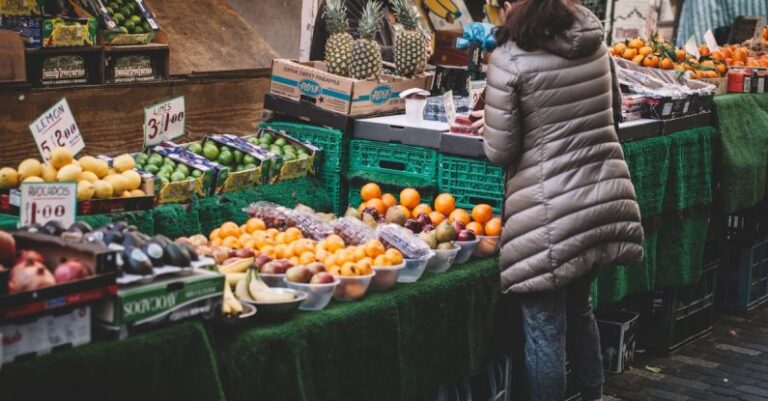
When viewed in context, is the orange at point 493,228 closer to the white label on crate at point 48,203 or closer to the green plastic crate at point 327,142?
the green plastic crate at point 327,142

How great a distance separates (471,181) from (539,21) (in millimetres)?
1183

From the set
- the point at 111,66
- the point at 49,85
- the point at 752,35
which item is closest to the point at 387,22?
the point at 111,66

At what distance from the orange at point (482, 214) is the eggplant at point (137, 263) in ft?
6.94

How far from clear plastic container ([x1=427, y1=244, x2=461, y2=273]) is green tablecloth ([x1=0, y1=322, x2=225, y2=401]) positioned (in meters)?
1.49

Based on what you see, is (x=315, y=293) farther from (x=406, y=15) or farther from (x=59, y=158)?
(x=406, y=15)

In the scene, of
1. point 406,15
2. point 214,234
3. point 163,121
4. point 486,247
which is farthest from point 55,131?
point 406,15

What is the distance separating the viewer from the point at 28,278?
269cm

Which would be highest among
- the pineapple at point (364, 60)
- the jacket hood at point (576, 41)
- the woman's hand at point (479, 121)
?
the jacket hood at point (576, 41)

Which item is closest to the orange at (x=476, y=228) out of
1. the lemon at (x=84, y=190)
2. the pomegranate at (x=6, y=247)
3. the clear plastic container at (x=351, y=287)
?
the clear plastic container at (x=351, y=287)

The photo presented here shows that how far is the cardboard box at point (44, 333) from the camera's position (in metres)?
2.58

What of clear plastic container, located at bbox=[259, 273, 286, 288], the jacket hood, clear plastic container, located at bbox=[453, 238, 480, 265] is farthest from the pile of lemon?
the jacket hood

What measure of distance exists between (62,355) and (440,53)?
576 centimetres

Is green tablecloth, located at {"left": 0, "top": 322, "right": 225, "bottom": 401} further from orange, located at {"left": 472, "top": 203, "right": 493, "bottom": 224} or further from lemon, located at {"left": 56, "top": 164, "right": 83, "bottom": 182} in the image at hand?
orange, located at {"left": 472, "top": 203, "right": 493, "bottom": 224}

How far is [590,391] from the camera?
4609 mm
